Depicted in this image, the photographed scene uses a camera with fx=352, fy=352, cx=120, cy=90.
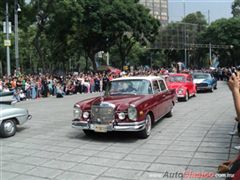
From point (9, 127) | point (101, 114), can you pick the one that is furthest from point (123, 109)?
point (9, 127)

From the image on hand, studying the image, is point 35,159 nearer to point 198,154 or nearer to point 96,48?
point 198,154

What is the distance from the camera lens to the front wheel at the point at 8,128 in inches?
362

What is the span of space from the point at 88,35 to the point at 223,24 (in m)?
34.1

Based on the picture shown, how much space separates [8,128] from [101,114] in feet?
8.76

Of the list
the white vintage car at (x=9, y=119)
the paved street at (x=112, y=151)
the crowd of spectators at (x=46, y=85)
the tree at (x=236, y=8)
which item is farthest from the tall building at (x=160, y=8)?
the white vintage car at (x=9, y=119)

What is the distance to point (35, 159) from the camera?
711cm

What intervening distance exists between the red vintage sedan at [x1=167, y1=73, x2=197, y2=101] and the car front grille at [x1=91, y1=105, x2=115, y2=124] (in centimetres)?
967

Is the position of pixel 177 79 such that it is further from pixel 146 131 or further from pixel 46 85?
pixel 146 131

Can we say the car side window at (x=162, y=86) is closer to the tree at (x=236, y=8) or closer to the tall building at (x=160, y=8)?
the tree at (x=236, y=8)

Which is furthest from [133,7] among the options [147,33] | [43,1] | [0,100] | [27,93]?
[0,100]

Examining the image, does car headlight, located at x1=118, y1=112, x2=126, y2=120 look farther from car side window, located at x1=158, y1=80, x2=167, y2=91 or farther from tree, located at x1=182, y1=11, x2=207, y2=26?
tree, located at x1=182, y1=11, x2=207, y2=26

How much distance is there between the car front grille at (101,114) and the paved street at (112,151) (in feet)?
1.68

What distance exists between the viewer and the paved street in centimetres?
623

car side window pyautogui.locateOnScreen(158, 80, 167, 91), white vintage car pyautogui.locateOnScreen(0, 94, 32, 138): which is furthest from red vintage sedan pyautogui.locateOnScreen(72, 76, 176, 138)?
white vintage car pyautogui.locateOnScreen(0, 94, 32, 138)
